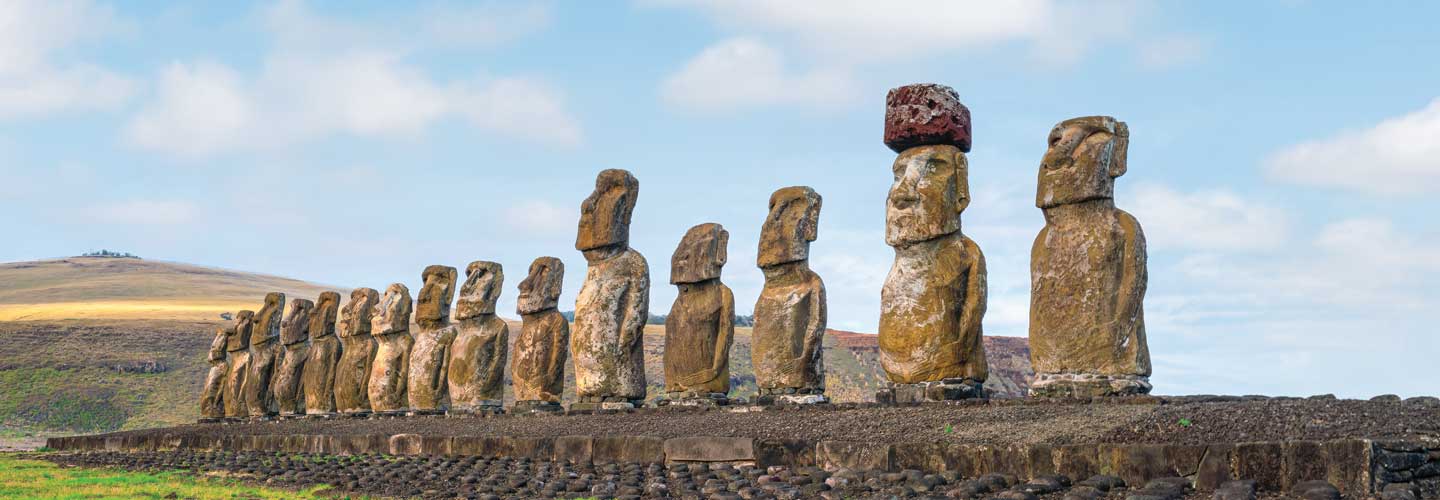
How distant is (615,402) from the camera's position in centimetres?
1766

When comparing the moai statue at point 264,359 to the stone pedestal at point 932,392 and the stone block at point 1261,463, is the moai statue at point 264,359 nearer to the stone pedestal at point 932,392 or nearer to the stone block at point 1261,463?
the stone pedestal at point 932,392

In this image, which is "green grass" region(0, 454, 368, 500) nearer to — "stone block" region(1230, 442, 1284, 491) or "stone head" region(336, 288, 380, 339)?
"stone block" region(1230, 442, 1284, 491)

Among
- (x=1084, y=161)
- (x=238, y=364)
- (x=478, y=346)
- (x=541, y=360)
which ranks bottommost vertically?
(x=238, y=364)

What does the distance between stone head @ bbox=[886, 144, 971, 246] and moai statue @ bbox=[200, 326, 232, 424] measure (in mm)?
21573

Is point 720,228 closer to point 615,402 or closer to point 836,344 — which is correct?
point 615,402

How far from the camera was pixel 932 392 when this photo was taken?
509 inches

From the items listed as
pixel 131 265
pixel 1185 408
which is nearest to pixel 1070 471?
pixel 1185 408

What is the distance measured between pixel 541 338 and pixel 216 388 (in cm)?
1457

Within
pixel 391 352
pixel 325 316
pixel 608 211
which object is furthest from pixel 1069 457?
pixel 325 316

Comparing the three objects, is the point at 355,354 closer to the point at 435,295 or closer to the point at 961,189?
the point at 435,295

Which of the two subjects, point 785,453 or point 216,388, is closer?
point 785,453

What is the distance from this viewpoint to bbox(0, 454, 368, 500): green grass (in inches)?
460

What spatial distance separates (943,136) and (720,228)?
13.2 ft

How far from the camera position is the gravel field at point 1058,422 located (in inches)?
326
